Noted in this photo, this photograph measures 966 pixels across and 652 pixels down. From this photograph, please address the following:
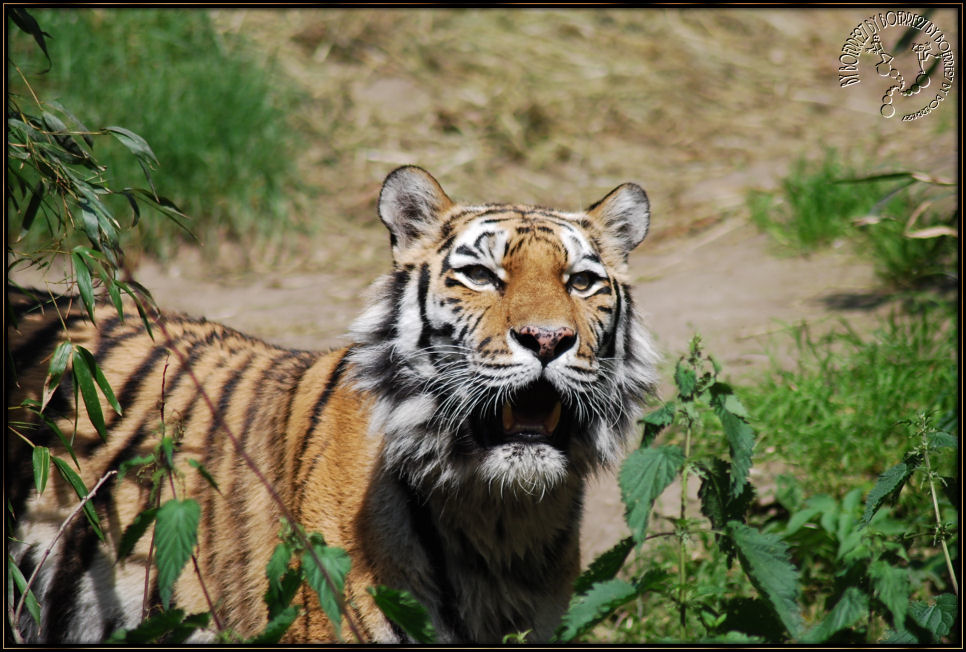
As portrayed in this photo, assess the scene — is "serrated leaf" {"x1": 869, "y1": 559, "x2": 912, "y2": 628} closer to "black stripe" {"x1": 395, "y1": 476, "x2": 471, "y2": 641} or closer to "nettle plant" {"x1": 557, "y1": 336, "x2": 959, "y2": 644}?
"nettle plant" {"x1": 557, "y1": 336, "x2": 959, "y2": 644}

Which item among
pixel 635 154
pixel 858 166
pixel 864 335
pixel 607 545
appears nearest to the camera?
pixel 607 545

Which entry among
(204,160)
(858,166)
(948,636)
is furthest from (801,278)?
(204,160)

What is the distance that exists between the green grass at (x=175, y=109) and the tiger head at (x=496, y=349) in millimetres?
3411

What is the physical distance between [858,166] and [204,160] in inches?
164

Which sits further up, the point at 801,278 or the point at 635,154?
the point at 635,154

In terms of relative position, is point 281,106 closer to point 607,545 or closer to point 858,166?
point 858,166

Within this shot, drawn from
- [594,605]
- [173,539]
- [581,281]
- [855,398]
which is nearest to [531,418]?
Result: [581,281]

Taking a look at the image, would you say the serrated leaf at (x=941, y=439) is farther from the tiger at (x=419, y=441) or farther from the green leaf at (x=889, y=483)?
the tiger at (x=419, y=441)

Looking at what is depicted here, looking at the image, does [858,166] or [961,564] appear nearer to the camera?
[961,564]

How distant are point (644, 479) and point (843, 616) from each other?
1.64 ft

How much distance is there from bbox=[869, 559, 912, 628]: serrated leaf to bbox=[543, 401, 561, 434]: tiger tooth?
773 millimetres

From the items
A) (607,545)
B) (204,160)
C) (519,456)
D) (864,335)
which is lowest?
(607,545)

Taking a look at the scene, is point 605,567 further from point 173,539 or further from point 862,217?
point 862,217

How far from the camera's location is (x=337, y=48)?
758 cm
